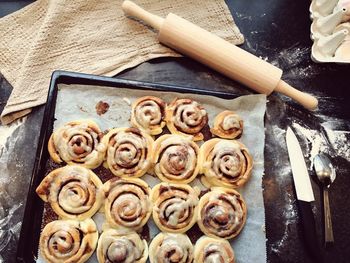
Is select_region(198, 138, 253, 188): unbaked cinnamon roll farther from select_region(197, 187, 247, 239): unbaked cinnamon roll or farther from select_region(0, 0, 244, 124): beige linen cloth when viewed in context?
select_region(0, 0, 244, 124): beige linen cloth

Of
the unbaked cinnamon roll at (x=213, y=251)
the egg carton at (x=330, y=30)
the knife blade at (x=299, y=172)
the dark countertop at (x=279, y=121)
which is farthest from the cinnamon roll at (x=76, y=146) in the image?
the egg carton at (x=330, y=30)

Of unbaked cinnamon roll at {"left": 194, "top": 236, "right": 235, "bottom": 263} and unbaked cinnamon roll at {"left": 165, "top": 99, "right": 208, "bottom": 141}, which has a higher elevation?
unbaked cinnamon roll at {"left": 165, "top": 99, "right": 208, "bottom": 141}

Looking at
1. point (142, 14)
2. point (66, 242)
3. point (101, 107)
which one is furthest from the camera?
point (142, 14)

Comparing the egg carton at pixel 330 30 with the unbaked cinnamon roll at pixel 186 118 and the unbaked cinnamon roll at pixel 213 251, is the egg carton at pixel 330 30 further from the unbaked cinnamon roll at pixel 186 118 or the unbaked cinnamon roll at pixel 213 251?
the unbaked cinnamon roll at pixel 213 251

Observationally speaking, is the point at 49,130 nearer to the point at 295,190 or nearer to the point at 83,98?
the point at 83,98

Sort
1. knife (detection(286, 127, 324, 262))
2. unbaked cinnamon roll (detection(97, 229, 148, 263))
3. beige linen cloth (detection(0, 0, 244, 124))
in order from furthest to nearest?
beige linen cloth (detection(0, 0, 244, 124))
knife (detection(286, 127, 324, 262))
unbaked cinnamon roll (detection(97, 229, 148, 263))

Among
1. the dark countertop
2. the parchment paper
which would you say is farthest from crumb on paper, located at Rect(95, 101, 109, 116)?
the dark countertop

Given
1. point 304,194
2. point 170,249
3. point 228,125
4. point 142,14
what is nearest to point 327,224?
point 304,194

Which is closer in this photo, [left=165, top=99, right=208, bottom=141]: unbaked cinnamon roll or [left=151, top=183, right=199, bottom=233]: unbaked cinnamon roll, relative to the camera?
[left=151, top=183, right=199, bottom=233]: unbaked cinnamon roll

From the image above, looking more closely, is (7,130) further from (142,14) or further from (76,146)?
(142,14)
